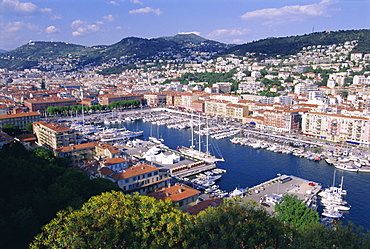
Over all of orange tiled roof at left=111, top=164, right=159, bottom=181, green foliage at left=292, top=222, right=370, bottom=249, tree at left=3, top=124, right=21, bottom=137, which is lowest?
orange tiled roof at left=111, top=164, right=159, bottom=181

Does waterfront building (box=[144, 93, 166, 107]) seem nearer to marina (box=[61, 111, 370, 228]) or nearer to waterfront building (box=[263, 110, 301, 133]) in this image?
marina (box=[61, 111, 370, 228])

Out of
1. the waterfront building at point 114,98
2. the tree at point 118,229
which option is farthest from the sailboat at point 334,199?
the waterfront building at point 114,98

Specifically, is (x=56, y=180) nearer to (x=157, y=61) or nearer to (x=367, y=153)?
(x=367, y=153)

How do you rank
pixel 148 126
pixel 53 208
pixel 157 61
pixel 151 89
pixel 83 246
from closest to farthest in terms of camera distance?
pixel 83 246 → pixel 53 208 → pixel 148 126 → pixel 151 89 → pixel 157 61

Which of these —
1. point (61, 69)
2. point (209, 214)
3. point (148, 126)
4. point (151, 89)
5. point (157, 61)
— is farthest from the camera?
point (61, 69)

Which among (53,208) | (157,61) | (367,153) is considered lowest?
(367,153)

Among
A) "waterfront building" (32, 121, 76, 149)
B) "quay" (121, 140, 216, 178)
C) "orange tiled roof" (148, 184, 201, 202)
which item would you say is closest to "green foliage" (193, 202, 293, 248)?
"orange tiled roof" (148, 184, 201, 202)

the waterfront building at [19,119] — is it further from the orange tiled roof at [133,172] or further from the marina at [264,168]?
the orange tiled roof at [133,172]

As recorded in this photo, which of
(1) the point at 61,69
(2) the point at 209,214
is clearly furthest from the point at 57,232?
(1) the point at 61,69
